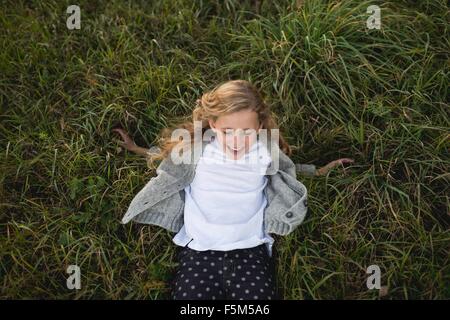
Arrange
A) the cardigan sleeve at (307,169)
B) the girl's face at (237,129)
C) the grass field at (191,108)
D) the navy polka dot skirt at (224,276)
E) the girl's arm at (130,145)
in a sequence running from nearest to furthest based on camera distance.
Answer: the navy polka dot skirt at (224,276)
the girl's face at (237,129)
the grass field at (191,108)
the cardigan sleeve at (307,169)
the girl's arm at (130,145)

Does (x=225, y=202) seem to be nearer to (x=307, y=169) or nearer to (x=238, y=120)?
(x=238, y=120)

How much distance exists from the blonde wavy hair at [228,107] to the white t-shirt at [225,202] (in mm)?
147

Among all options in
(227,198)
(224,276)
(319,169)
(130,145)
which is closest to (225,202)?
(227,198)

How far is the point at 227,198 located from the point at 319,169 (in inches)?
23.7

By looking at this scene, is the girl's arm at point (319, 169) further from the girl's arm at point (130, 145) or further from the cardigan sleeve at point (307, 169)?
the girl's arm at point (130, 145)

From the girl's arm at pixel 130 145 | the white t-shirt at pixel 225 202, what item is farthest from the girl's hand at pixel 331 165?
the girl's arm at pixel 130 145

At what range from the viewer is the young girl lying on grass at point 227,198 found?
7.14 ft

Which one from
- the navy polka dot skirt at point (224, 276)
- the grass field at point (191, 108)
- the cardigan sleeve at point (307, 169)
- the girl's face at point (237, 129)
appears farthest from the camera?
the cardigan sleeve at point (307, 169)

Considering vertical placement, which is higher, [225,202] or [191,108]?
[191,108]

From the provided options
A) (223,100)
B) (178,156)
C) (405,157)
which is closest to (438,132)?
(405,157)

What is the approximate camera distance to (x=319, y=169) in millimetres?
2568

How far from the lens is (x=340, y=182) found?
8.27 ft

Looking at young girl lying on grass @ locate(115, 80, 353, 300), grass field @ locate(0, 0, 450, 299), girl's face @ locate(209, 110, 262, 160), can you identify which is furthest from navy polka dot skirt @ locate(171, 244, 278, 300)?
girl's face @ locate(209, 110, 262, 160)

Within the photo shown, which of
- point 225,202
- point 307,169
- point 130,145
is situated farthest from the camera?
point 130,145
